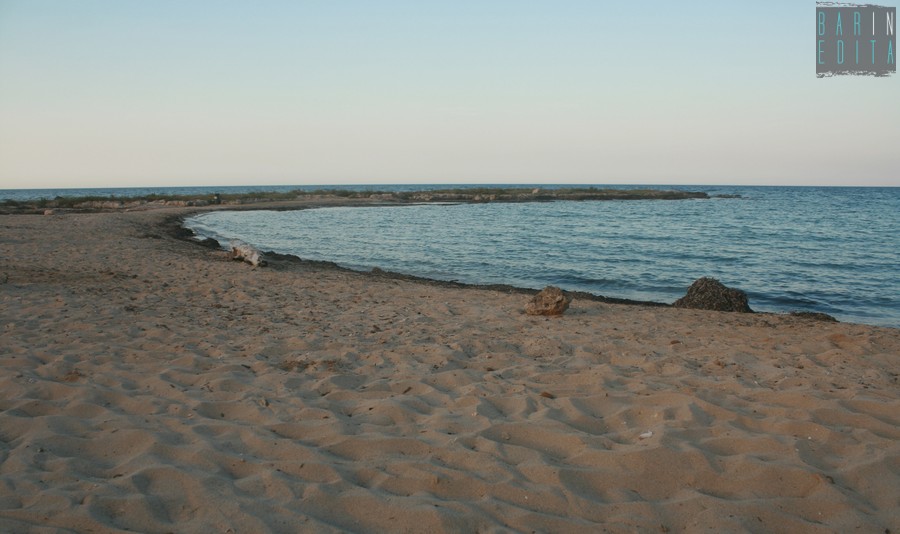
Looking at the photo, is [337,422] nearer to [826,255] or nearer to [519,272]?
[519,272]

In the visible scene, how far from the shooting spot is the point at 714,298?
1019 centimetres

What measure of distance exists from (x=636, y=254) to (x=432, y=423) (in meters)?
16.8

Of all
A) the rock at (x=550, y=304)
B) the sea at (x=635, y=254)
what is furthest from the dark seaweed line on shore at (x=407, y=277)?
the rock at (x=550, y=304)

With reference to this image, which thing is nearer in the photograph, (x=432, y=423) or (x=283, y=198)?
(x=432, y=423)

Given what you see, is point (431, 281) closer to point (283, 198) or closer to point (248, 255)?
point (248, 255)

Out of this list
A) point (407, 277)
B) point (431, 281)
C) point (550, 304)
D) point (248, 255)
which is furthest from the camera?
point (407, 277)

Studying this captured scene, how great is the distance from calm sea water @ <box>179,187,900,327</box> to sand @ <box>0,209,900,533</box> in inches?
236

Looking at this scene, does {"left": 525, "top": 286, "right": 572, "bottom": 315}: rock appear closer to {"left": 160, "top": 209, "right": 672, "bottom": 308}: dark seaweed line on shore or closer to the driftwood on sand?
{"left": 160, "top": 209, "right": 672, "bottom": 308}: dark seaweed line on shore

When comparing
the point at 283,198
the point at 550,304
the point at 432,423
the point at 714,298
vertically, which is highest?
the point at 283,198

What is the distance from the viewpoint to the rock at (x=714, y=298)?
10086mm

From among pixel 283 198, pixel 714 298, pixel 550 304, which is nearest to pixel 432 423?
pixel 550 304

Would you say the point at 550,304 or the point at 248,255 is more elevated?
the point at 248,255

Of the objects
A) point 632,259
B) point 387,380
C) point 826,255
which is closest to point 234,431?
point 387,380

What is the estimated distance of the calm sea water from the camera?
545 inches
